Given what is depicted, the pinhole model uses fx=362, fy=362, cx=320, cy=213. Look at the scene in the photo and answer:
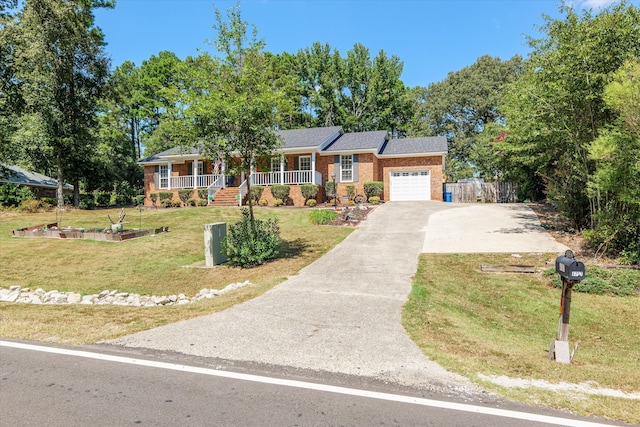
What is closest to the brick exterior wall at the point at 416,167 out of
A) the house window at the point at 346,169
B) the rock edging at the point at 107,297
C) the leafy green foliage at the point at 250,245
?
the house window at the point at 346,169

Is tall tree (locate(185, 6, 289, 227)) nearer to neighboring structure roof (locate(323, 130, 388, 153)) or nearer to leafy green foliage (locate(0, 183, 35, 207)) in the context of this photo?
neighboring structure roof (locate(323, 130, 388, 153))

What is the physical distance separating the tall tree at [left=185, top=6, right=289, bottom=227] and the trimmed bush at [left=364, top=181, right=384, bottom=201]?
13.6 meters

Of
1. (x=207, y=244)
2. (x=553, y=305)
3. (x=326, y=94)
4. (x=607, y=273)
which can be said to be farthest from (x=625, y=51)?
(x=326, y=94)

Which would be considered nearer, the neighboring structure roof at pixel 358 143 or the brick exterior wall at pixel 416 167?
the neighboring structure roof at pixel 358 143

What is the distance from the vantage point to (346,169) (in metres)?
25.1

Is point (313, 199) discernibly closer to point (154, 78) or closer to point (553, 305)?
point (553, 305)

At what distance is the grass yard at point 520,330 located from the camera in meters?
3.74

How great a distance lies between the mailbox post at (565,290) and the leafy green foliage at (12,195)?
30.7 m

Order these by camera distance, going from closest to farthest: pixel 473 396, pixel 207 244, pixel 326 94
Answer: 1. pixel 473 396
2. pixel 207 244
3. pixel 326 94

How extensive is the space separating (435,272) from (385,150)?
728 inches

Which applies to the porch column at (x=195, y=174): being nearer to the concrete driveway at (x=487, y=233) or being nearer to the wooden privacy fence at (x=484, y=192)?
the concrete driveway at (x=487, y=233)

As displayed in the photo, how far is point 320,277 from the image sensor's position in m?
9.12

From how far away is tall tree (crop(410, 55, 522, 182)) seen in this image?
4294 cm

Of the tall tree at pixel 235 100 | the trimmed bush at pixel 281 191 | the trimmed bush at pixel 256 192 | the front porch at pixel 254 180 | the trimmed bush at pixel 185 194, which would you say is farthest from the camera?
the trimmed bush at pixel 185 194
